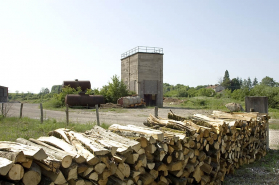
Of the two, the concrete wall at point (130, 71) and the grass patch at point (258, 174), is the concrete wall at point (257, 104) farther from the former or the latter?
the concrete wall at point (130, 71)

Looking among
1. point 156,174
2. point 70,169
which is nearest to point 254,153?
point 156,174

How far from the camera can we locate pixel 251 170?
24.5 ft

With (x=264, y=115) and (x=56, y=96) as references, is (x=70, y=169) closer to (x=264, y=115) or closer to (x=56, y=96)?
(x=264, y=115)

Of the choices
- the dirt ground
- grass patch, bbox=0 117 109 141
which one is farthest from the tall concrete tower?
grass patch, bbox=0 117 109 141

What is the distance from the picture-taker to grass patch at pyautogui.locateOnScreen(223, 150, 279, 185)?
6.61 m

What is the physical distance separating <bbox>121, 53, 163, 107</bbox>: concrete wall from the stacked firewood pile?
2672cm

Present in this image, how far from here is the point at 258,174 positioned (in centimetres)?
709

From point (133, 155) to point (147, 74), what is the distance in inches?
1203

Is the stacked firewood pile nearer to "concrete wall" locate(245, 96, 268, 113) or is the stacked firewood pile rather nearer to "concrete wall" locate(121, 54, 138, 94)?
"concrete wall" locate(245, 96, 268, 113)

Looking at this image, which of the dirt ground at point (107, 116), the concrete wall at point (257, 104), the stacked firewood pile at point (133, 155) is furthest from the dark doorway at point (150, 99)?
the stacked firewood pile at point (133, 155)

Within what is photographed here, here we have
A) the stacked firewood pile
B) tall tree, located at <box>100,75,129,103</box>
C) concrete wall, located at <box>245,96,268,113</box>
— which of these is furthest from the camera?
tall tree, located at <box>100,75,129,103</box>

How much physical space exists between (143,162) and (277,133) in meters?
12.0

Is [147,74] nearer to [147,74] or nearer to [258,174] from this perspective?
[147,74]

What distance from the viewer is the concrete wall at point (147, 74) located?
112 feet
